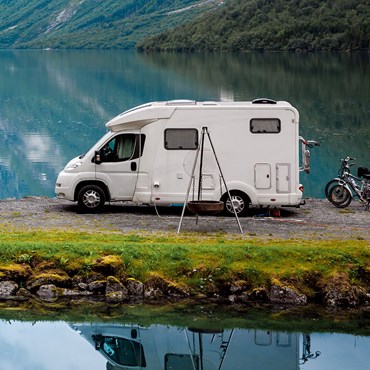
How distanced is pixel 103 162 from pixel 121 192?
928mm

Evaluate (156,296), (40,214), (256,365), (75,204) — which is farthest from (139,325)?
(75,204)

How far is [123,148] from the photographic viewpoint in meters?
24.7

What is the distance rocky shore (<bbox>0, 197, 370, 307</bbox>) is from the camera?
1772 centimetres

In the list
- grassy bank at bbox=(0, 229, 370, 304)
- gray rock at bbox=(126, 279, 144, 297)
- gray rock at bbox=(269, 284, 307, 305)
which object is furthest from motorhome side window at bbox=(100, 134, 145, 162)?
gray rock at bbox=(269, 284, 307, 305)

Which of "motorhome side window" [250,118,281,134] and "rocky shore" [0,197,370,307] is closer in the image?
"rocky shore" [0,197,370,307]

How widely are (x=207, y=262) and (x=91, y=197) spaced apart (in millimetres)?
7401

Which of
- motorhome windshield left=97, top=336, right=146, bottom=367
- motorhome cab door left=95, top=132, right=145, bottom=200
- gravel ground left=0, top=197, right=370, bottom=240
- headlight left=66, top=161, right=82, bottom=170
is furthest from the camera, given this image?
headlight left=66, top=161, right=82, bottom=170

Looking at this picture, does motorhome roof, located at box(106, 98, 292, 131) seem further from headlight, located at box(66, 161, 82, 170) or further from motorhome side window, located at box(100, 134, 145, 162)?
headlight, located at box(66, 161, 82, 170)

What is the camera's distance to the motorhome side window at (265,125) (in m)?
23.9

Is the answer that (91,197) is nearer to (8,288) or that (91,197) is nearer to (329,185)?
(329,185)

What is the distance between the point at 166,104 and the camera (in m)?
24.4

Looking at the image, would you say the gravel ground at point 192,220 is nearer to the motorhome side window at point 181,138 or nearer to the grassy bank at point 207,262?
the motorhome side window at point 181,138

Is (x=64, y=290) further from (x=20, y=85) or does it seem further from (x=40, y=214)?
(x=20, y=85)

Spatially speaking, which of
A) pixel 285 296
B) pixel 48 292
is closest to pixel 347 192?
pixel 285 296
